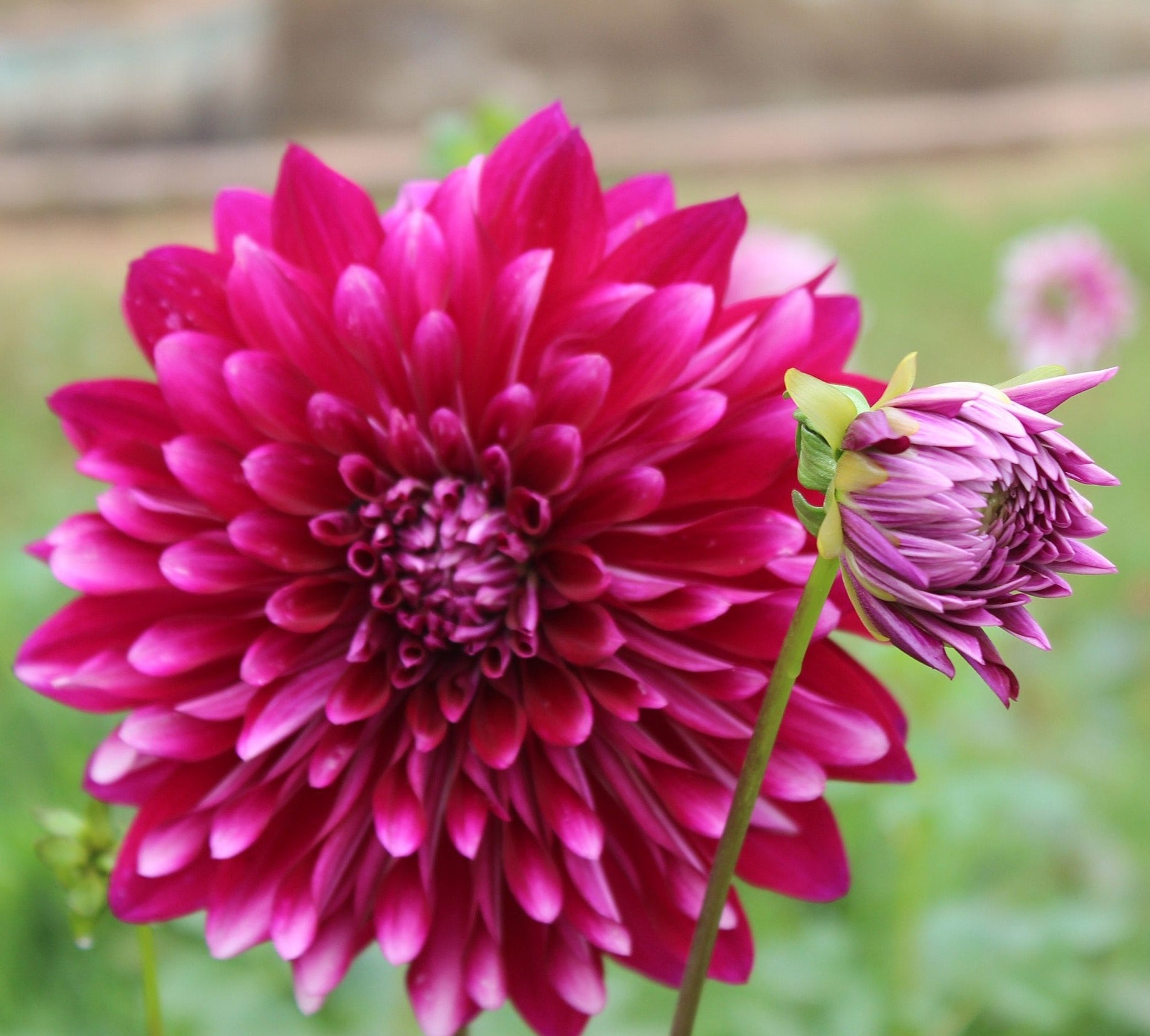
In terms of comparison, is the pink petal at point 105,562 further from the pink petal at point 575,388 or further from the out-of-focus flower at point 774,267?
the out-of-focus flower at point 774,267

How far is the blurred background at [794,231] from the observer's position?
2.89 feet

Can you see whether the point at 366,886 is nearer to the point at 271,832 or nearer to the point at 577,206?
the point at 271,832

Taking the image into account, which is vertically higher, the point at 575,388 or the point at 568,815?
the point at 575,388

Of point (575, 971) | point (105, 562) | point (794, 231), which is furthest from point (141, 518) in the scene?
point (794, 231)

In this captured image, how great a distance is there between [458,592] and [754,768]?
17 cm

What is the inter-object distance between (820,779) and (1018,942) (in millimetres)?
561

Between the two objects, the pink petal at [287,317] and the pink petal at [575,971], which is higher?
the pink petal at [287,317]

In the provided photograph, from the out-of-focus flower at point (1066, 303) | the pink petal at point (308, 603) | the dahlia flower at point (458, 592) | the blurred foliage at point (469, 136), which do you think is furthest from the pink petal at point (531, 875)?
the out-of-focus flower at point (1066, 303)

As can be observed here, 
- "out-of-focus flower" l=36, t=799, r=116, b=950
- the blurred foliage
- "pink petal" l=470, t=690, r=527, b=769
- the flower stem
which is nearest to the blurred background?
the blurred foliage

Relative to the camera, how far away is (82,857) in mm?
463

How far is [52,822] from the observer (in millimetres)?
461

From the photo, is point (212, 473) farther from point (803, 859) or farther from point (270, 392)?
point (803, 859)

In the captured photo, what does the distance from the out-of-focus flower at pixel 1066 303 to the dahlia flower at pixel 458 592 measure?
917 millimetres

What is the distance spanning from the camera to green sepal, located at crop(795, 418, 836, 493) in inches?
12.2
